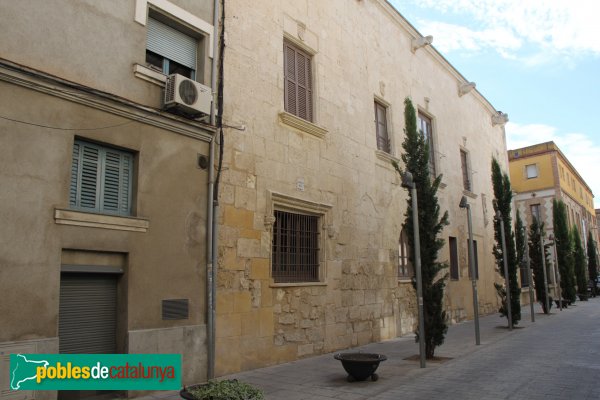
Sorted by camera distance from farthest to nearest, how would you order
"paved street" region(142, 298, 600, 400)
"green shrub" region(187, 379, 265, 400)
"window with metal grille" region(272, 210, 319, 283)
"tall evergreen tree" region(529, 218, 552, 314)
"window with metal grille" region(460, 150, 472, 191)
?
"window with metal grille" region(460, 150, 472, 191)
"tall evergreen tree" region(529, 218, 552, 314)
"window with metal grille" region(272, 210, 319, 283)
"paved street" region(142, 298, 600, 400)
"green shrub" region(187, 379, 265, 400)

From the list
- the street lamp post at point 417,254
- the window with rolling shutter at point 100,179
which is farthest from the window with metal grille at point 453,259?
the window with rolling shutter at point 100,179

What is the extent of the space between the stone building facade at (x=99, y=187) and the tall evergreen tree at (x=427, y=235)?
4.78 metres

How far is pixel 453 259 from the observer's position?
17.6 m

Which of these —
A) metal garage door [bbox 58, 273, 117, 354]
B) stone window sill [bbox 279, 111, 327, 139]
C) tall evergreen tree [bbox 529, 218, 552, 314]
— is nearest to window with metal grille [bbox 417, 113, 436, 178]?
tall evergreen tree [bbox 529, 218, 552, 314]

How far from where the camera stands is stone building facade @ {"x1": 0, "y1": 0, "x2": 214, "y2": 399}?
18.0 ft

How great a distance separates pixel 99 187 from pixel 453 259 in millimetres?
14262

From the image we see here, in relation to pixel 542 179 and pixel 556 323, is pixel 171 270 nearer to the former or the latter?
pixel 556 323

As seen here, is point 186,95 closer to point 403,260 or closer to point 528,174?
point 403,260

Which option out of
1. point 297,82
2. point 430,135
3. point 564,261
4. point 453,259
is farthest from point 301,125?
point 564,261

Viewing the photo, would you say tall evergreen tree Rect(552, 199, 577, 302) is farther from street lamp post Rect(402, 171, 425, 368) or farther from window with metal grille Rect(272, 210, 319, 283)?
window with metal grille Rect(272, 210, 319, 283)

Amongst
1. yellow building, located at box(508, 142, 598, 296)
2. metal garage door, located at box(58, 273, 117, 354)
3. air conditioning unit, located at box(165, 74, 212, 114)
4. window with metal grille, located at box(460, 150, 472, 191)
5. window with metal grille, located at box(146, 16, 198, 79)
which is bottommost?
metal garage door, located at box(58, 273, 117, 354)

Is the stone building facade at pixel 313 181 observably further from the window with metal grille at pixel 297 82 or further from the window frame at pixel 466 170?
the window frame at pixel 466 170

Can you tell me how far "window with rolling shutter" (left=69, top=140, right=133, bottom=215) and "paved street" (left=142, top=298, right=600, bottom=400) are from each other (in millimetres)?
2837

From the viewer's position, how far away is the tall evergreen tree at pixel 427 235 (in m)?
9.71
